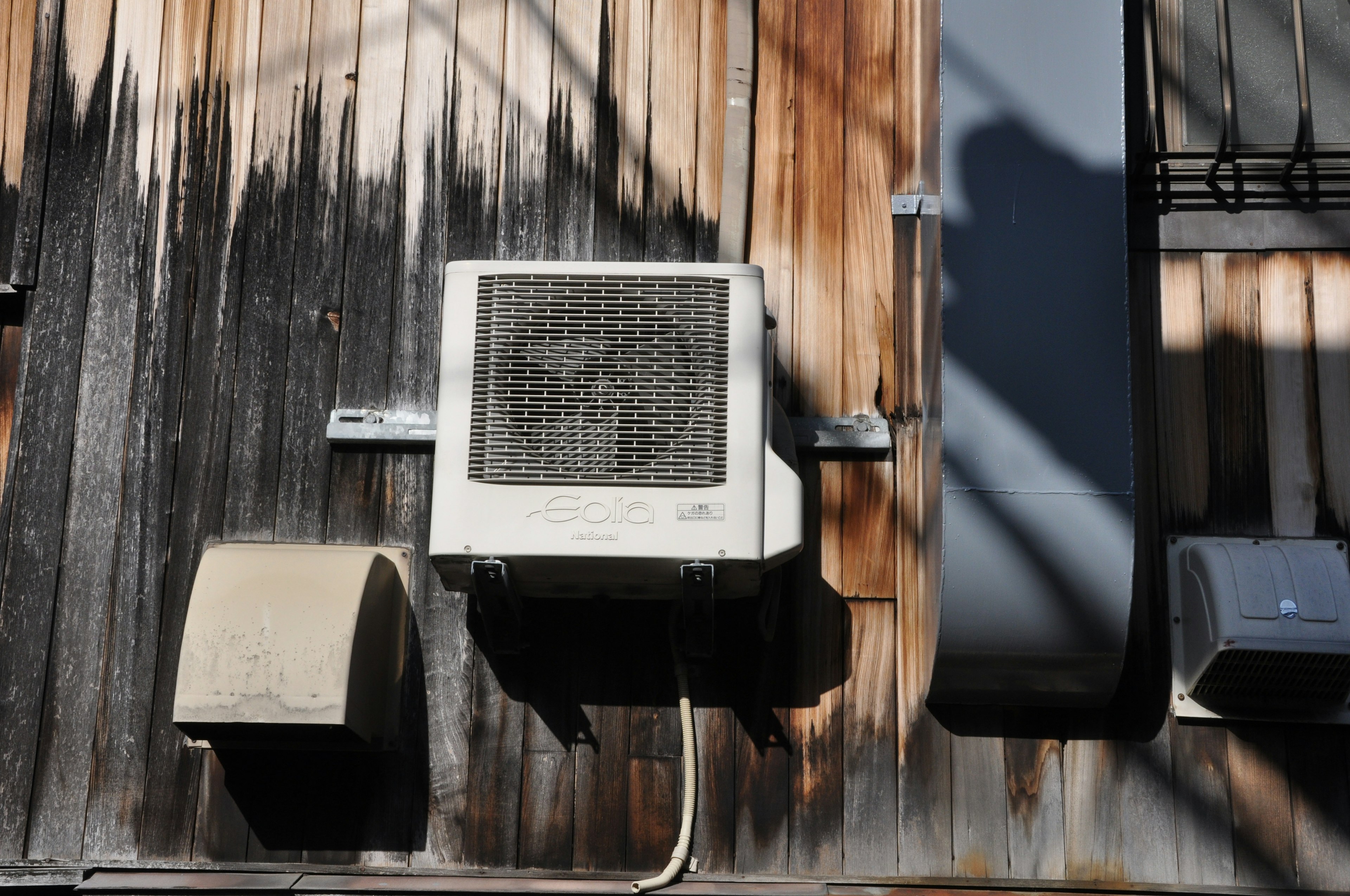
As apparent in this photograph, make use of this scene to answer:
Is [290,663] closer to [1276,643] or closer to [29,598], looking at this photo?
[29,598]

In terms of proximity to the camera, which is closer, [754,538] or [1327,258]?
[754,538]

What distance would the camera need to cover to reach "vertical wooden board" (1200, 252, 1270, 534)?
8.49ft

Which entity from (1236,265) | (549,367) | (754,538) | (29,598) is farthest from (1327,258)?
(29,598)

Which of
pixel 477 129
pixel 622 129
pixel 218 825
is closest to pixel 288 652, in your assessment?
pixel 218 825

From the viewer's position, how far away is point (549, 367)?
7.56 ft

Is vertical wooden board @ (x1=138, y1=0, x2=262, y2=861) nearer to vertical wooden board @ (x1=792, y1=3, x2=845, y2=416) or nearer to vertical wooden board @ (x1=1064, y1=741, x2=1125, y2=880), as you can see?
vertical wooden board @ (x1=792, y1=3, x2=845, y2=416)

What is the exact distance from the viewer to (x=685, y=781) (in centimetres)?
243

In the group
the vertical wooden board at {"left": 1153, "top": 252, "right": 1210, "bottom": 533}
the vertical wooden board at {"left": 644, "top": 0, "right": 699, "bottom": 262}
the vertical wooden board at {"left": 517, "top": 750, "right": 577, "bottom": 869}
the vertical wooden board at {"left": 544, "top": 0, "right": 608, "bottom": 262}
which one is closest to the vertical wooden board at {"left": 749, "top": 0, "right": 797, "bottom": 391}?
the vertical wooden board at {"left": 644, "top": 0, "right": 699, "bottom": 262}

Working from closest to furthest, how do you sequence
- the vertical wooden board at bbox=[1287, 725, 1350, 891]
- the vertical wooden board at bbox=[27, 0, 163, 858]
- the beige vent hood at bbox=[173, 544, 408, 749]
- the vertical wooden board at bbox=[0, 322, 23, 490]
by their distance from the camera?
the beige vent hood at bbox=[173, 544, 408, 749] → the vertical wooden board at bbox=[1287, 725, 1350, 891] → the vertical wooden board at bbox=[27, 0, 163, 858] → the vertical wooden board at bbox=[0, 322, 23, 490]

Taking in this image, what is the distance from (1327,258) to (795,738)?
169cm

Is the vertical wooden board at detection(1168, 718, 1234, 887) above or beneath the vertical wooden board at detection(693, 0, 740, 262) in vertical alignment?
beneath

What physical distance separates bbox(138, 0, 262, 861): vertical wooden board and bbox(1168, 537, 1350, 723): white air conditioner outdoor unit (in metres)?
2.17

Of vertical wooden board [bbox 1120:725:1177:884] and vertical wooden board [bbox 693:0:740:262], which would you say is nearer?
vertical wooden board [bbox 1120:725:1177:884]

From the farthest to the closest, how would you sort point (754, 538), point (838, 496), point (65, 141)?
1. point (65, 141)
2. point (838, 496)
3. point (754, 538)
